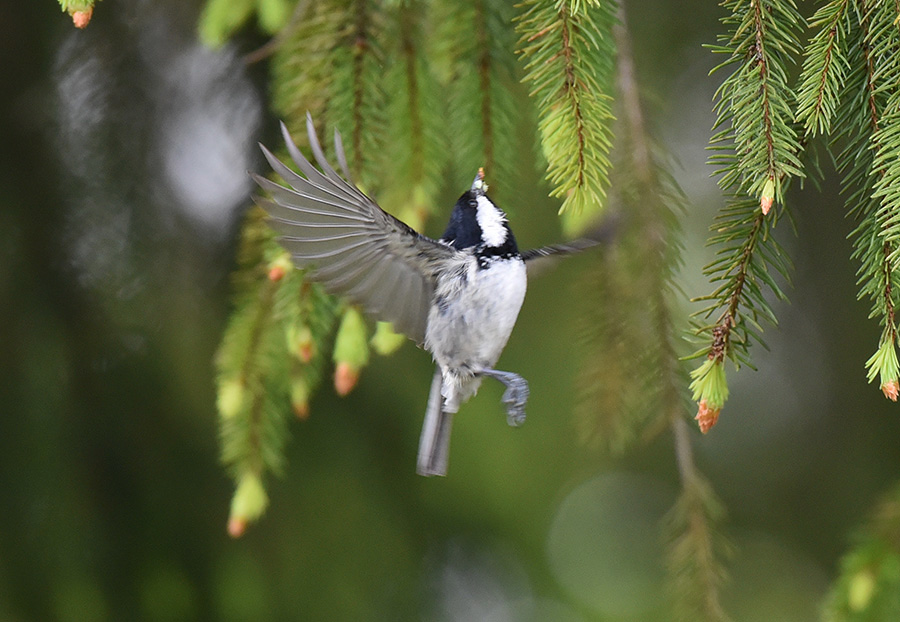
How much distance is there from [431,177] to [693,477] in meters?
0.55

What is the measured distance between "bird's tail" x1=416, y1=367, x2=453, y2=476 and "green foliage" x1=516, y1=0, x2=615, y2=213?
0.34 m

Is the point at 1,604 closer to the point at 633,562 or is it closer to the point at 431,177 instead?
the point at 431,177

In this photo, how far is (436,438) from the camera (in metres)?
0.97

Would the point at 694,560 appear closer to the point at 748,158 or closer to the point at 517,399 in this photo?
the point at 517,399

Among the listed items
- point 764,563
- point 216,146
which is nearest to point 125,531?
point 216,146

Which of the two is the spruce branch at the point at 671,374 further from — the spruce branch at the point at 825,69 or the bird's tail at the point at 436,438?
the spruce branch at the point at 825,69

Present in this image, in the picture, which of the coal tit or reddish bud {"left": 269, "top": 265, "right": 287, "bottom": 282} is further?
reddish bud {"left": 269, "top": 265, "right": 287, "bottom": 282}

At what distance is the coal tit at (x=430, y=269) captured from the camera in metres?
0.75

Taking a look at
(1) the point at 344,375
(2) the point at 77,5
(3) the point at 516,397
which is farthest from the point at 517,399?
(2) the point at 77,5

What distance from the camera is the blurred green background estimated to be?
4.01ft

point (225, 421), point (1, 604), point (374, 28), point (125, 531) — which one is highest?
point (374, 28)

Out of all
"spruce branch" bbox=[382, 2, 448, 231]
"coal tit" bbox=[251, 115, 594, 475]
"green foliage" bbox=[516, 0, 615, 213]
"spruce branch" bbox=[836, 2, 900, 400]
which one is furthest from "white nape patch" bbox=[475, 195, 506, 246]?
"spruce branch" bbox=[836, 2, 900, 400]

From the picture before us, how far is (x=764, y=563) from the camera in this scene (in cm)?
208

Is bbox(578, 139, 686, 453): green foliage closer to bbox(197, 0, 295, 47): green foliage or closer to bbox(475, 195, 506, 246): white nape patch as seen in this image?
bbox(475, 195, 506, 246): white nape patch
